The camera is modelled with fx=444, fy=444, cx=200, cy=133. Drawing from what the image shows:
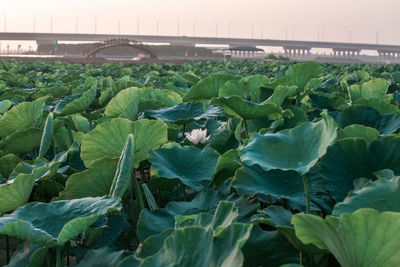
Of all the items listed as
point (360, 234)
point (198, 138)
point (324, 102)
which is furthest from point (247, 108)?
point (360, 234)

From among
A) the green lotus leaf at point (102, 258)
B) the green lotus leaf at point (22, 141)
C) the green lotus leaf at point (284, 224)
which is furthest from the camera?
the green lotus leaf at point (22, 141)

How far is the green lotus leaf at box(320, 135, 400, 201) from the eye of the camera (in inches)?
27.5

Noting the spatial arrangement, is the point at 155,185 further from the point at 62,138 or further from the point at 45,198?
the point at 62,138

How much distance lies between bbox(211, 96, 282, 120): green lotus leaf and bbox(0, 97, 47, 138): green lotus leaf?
59 centimetres

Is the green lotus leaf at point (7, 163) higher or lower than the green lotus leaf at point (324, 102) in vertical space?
A: lower

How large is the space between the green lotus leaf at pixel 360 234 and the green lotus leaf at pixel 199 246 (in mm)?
72

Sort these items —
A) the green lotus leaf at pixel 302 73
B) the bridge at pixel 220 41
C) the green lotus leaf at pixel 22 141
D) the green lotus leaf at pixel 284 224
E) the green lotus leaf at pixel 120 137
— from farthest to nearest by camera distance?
the bridge at pixel 220 41
the green lotus leaf at pixel 302 73
the green lotus leaf at pixel 22 141
the green lotus leaf at pixel 120 137
the green lotus leaf at pixel 284 224

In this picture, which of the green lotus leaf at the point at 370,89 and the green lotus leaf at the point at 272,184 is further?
the green lotus leaf at the point at 370,89

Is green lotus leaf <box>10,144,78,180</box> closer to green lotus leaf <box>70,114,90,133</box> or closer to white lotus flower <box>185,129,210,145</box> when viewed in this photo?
green lotus leaf <box>70,114,90,133</box>

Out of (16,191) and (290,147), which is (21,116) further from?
(290,147)

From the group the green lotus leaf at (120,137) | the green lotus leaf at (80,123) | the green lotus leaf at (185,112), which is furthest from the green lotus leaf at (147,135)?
the green lotus leaf at (80,123)

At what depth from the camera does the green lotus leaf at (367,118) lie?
1021mm

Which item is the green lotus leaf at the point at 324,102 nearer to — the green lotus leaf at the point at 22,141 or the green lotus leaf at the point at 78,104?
the green lotus leaf at the point at 78,104

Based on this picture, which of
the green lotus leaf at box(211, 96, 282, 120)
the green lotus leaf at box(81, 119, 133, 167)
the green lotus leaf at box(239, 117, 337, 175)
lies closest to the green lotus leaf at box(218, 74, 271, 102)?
the green lotus leaf at box(211, 96, 282, 120)
